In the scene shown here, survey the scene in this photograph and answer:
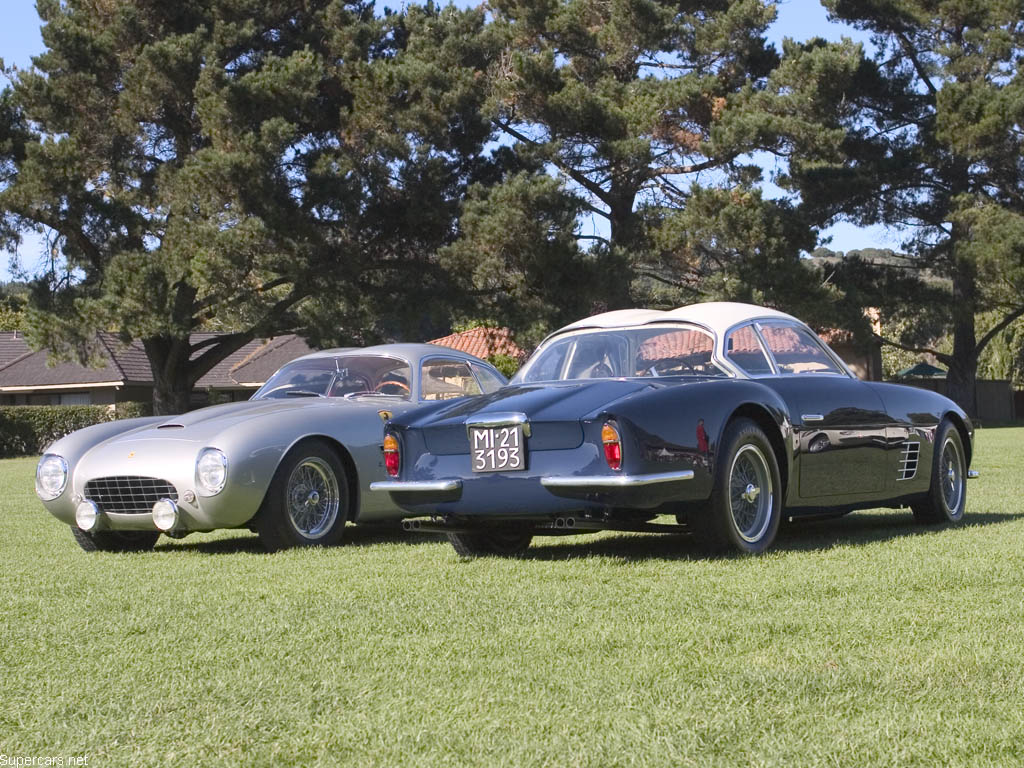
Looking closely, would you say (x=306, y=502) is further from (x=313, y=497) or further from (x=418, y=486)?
(x=418, y=486)

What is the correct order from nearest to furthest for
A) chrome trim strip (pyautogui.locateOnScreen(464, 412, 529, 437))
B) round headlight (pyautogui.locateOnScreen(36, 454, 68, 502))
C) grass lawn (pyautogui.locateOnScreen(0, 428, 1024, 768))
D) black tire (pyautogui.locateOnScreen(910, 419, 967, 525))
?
grass lawn (pyautogui.locateOnScreen(0, 428, 1024, 768)) < chrome trim strip (pyautogui.locateOnScreen(464, 412, 529, 437)) < black tire (pyautogui.locateOnScreen(910, 419, 967, 525)) < round headlight (pyautogui.locateOnScreen(36, 454, 68, 502))

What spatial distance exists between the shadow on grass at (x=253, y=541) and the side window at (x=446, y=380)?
3.63 ft

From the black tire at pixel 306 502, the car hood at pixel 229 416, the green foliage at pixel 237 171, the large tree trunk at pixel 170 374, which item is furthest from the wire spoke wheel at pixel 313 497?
the large tree trunk at pixel 170 374

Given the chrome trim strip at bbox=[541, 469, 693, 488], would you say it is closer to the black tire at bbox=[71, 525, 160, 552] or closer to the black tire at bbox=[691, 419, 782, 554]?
the black tire at bbox=[691, 419, 782, 554]

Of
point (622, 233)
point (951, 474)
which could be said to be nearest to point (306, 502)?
point (951, 474)

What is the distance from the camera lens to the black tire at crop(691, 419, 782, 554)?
281 inches

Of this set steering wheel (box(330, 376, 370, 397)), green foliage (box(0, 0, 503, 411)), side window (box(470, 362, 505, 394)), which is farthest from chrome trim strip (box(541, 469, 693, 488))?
green foliage (box(0, 0, 503, 411))

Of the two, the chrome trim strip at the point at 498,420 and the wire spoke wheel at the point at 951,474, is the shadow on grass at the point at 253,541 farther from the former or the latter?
the wire spoke wheel at the point at 951,474

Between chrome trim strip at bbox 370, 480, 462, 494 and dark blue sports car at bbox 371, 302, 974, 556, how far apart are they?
0.4 inches

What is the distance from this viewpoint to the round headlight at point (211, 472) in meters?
8.41

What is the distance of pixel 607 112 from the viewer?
1513 inches

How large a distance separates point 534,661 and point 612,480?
2.32m

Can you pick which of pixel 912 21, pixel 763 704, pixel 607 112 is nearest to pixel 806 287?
pixel 607 112

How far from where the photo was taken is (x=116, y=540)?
9.41 m
